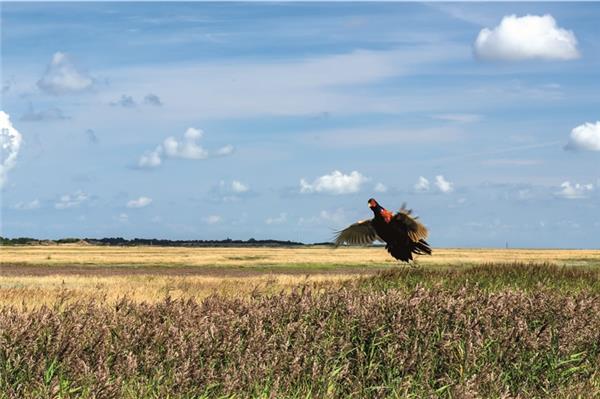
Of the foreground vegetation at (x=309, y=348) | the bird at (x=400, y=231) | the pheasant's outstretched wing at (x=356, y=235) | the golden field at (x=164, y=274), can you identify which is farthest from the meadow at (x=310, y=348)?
the pheasant's outstretched wing at (x=356, y=235)

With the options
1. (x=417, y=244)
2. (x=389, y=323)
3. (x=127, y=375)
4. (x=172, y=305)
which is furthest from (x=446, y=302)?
(x=417, y=244)

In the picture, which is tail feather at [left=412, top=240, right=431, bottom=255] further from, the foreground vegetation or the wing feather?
the foreground vegetation

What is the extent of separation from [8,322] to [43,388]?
152cm

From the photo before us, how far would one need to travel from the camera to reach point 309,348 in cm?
826

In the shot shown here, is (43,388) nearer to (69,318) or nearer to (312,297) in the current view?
(69,318)

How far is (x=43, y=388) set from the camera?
6621 millimetres

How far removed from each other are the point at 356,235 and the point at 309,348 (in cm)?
1065

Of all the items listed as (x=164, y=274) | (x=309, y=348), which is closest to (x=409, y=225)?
(x=309, y=348)

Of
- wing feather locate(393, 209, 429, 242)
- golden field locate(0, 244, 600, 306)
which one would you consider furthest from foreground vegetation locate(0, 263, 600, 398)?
wing feather locate(393, 209, 429, 242)

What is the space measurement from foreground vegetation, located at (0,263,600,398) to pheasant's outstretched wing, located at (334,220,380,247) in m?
8.81

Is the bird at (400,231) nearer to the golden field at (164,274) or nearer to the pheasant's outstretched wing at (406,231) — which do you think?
the pheasant's outstretched wing at (406,231)

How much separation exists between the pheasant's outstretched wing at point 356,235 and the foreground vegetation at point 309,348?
28.9 feet

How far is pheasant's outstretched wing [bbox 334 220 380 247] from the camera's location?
61.1ft

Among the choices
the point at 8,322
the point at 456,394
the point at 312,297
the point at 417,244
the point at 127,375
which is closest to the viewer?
the point at 456,394
